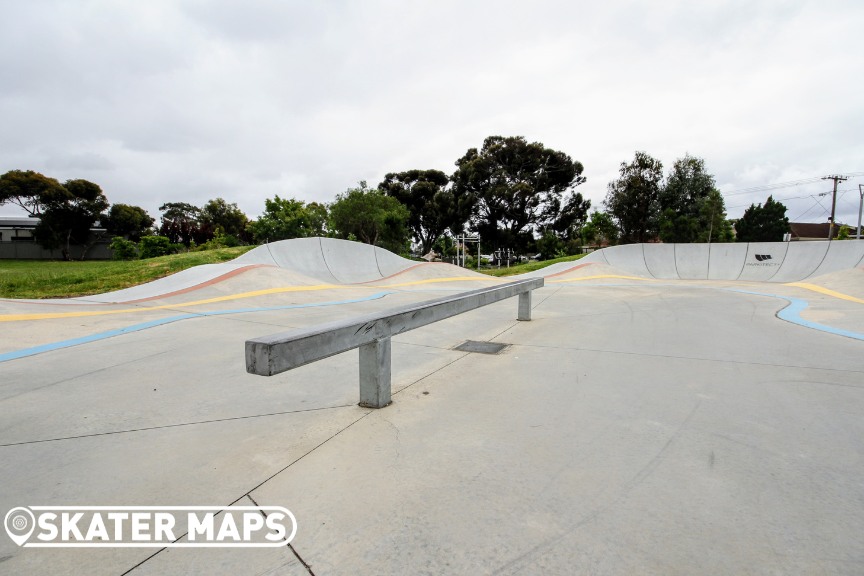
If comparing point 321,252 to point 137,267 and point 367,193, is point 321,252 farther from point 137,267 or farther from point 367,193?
point 367,193

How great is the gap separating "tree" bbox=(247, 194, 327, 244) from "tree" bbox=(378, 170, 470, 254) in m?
9.49

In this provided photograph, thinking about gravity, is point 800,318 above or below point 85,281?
below

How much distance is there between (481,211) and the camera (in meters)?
41.1

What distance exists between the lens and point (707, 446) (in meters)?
2.41

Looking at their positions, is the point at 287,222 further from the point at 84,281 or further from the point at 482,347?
the point at 482,347

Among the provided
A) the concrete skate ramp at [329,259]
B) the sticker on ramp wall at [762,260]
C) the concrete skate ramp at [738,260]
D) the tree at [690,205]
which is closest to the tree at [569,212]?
the tree at [690,205]

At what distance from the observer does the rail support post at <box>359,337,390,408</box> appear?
292 cm

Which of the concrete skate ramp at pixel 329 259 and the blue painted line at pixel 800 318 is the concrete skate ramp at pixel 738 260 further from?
the concrete skate ramp at pixel 329 259

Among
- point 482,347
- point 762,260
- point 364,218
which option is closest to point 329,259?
point 364,218

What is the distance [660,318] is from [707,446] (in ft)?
17.8

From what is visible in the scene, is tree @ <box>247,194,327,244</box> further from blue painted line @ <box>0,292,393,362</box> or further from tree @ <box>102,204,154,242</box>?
blue painted line @ <box>0,292,393,362</box>

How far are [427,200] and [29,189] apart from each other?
3224cm

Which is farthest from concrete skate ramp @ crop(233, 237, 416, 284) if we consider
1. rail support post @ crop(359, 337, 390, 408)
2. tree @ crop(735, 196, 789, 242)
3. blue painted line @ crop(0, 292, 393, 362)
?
tree @ crop(735, 196, 789, 242)

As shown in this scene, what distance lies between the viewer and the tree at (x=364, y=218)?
2805 cm
